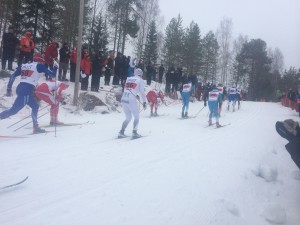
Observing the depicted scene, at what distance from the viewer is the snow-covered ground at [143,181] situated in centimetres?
414

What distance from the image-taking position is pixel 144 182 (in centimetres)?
530

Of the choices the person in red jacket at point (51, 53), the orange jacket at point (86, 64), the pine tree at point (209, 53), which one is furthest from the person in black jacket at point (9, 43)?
the pine tree at point (209, 53)

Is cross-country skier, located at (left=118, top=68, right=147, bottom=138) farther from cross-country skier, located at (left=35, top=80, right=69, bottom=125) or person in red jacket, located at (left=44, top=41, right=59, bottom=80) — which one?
person in red jacket, located at (left=44, top=41, right=59, bottom=80)

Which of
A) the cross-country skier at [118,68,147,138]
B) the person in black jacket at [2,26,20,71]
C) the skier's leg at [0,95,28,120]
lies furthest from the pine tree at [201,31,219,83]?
the skier's leg at [0,95,28,120]

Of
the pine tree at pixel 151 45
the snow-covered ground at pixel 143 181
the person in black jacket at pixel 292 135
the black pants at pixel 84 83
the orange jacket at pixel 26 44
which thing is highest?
the pine tree at pixel 151 45

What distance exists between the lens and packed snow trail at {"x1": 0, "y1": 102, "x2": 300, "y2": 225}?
4.14 meters

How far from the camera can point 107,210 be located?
413 centimetres

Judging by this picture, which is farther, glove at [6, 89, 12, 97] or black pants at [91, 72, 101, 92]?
black pants at [91, 72, 101, 92]

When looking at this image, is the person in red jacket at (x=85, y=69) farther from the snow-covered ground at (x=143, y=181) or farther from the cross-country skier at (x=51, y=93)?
the snow-covered ground at (x=143, y=181)

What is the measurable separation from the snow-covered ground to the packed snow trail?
14 millimetres

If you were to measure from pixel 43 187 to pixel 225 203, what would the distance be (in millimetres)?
2815

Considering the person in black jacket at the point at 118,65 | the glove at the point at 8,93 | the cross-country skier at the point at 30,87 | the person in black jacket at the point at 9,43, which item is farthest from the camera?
the person in black jacket at the point at 118,65

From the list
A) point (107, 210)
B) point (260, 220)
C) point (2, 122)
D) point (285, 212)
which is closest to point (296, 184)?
point (285, 212)

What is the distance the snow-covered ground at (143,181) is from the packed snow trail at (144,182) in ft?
0.04
